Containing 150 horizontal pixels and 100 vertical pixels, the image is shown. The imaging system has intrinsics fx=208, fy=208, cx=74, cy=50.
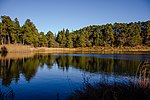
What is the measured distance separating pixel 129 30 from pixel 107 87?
104 metres

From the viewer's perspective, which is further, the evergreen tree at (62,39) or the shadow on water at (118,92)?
the evergreen tree at (62,39)

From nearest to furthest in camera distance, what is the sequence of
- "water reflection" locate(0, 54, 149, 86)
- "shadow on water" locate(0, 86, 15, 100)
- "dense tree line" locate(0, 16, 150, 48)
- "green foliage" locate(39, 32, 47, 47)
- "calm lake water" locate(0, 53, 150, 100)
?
1. "shadow on water" locate(0, 86, 15, 100)
2. "calm lake water" locate(0, 53, 150, 100)
3. "water reflection" locate(0, 54, 149, 86)
4. "green foliage" locate(39, 32, 47, 47)
5. "dense tree line" locate(0, 16, 150, 48)

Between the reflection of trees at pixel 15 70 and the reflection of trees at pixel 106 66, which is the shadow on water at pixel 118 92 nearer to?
the reflection of trees at pixel 15 70

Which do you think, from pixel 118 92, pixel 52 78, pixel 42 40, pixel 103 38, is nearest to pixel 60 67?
pixel 52 78

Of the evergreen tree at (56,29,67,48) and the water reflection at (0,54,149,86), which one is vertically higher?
the evergreen tree at (56,29,67,48)

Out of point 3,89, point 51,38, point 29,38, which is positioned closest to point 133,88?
point 3,89

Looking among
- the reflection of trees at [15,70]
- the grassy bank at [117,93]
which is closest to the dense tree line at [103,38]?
the reflection of trees at [15,70]

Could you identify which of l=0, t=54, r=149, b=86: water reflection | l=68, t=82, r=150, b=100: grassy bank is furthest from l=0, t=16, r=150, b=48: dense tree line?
l=68, t=82, r=150, b=100: grassy bank

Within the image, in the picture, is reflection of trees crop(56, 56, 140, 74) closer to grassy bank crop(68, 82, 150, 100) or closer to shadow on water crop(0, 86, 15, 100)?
shadow on water crop(0, 86, 15, 100)

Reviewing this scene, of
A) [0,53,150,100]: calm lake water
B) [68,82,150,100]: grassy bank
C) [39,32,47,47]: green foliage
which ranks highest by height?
[39,32,47,47]: green foliage

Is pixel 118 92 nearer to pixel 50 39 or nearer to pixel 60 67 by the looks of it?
pixel 60 67

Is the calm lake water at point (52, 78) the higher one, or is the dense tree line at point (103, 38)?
the dense tree line at point (103, 38)

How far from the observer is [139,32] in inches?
4242

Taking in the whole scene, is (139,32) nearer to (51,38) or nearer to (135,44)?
(135,44)
